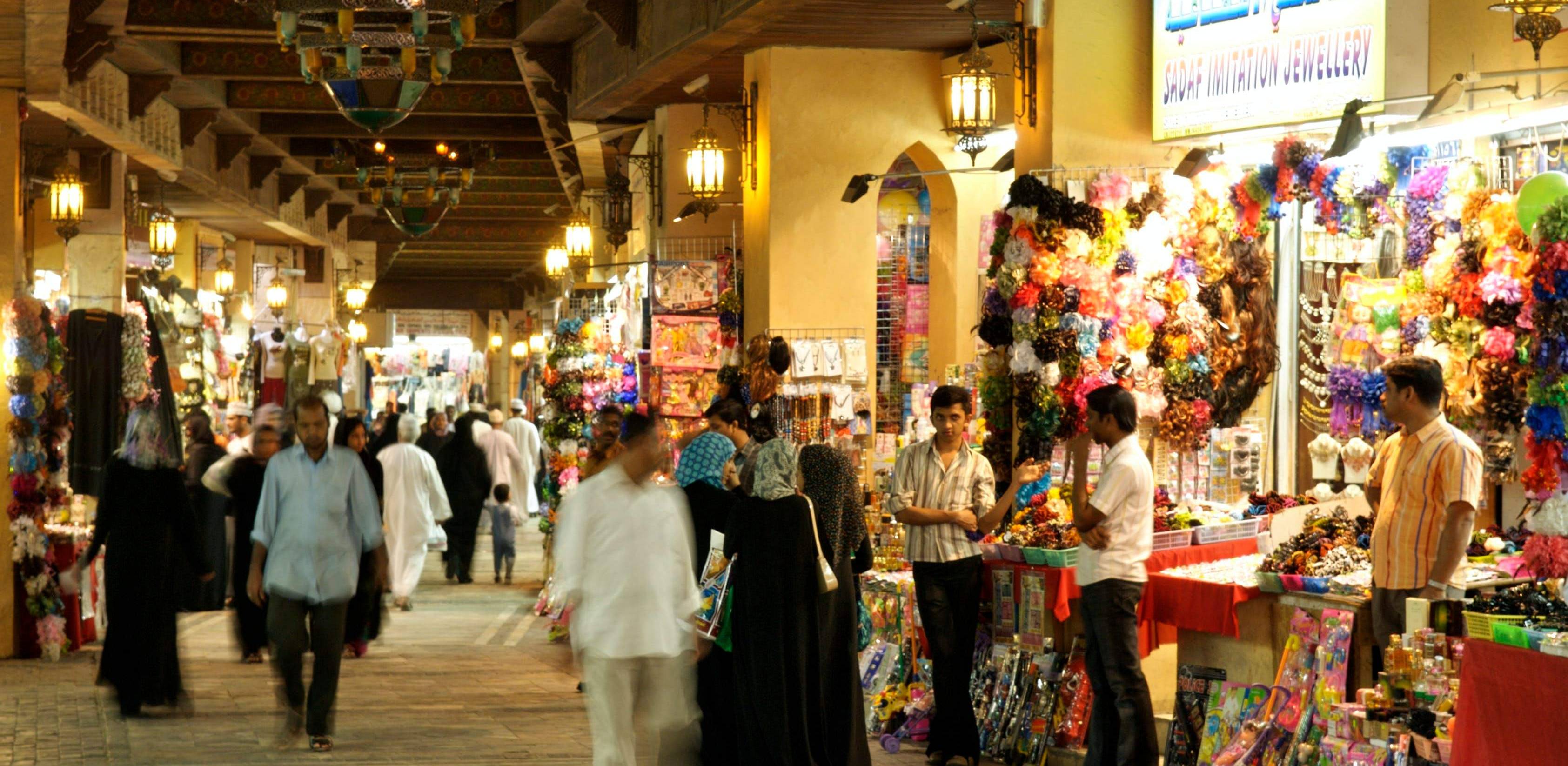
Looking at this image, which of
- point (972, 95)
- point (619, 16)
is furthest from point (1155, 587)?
point (619, 16)

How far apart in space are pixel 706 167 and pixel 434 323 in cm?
3962

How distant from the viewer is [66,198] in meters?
14.5

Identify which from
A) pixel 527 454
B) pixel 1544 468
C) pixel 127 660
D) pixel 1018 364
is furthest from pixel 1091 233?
pixel 527 454

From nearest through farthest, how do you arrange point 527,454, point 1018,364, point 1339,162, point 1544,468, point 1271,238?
point 1544,468 < point 1339,162 < point 1018,364 < point 1271,238 < point 527,454

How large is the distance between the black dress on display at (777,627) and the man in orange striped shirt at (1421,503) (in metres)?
2.31

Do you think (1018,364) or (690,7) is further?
(690,7)

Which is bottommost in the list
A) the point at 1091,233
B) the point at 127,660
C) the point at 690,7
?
the point at 127,660

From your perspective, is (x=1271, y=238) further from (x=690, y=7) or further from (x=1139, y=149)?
(x=690, y=7)

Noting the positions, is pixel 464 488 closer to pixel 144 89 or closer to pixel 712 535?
pixel 144 89

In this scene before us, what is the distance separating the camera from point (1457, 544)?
6281mm

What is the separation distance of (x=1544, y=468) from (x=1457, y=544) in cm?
69

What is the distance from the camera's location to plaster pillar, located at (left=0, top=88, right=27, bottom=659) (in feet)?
39.9

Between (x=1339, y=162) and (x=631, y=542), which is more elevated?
(x=1339, y=162)

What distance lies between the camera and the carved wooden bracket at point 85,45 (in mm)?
12961
